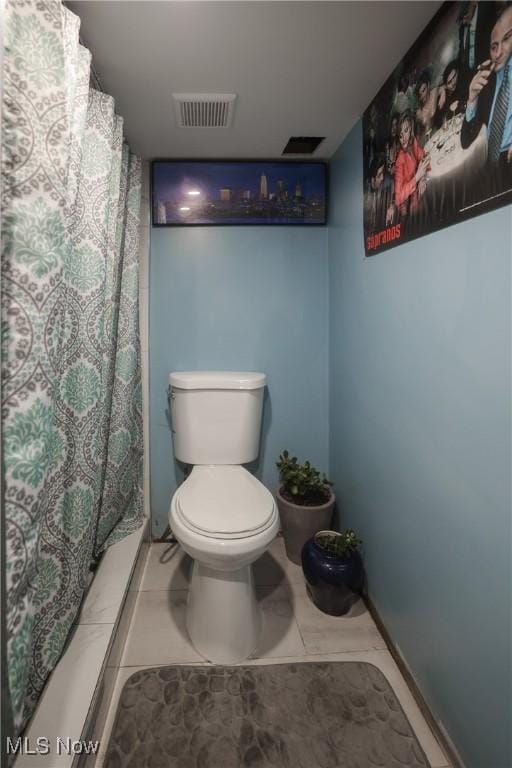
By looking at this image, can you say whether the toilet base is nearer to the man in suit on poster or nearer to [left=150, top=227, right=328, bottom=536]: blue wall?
[left=150, top=227, right=328, bottom=536]: blue wall

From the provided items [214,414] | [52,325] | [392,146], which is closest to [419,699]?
[214,414]

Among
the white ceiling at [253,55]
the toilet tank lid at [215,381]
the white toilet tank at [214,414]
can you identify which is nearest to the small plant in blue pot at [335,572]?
the white toilet tank at [214,414]

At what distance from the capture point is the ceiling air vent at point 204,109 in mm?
1249

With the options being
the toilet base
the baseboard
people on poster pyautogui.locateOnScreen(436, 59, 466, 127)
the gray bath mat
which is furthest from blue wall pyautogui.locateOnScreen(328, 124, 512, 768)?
the toilet base

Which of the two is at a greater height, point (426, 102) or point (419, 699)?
point (426, 102)

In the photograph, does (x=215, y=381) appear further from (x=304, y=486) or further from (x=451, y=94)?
(x=451, y=94)

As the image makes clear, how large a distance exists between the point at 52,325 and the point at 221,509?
80 cm

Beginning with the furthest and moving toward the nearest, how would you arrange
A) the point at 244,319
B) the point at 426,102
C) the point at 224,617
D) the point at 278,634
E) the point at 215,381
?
the point at 244,319 → the point at 215,381 → the point at 278,634 → the point at 224,617 → the point at 426,102

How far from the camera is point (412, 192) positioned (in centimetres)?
106

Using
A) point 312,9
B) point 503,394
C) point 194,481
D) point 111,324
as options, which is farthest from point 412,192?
point 194,481

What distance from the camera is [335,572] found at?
1.35m

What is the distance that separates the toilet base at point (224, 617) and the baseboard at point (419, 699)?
1.53 ft

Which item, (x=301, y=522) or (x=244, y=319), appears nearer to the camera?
(x=301, y=522)

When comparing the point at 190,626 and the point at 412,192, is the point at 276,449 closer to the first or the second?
the point at 190,626
